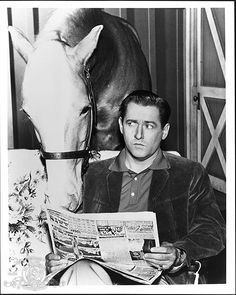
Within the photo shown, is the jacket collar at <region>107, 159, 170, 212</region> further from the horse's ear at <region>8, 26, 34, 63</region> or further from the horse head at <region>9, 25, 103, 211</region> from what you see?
the horse's ear at <region>8, 26, 34, 63</region>

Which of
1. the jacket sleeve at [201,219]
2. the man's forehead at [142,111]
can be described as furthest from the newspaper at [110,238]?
the man's forehead at [142,111]

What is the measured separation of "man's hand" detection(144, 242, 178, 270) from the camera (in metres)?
2.11

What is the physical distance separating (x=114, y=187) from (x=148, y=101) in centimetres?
37

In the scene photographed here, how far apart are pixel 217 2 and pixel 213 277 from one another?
1114mm

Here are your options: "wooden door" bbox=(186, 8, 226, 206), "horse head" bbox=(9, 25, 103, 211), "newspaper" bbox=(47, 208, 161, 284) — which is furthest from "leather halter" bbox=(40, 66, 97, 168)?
"wooden door" bbox=(186, 8, 226, 206)

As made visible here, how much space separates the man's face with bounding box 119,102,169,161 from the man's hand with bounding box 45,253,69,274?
0.52 meters

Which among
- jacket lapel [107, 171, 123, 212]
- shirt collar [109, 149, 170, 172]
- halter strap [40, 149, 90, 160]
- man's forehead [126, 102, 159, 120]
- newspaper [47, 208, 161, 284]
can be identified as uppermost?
man's forehead [126, 102, 159, 120]

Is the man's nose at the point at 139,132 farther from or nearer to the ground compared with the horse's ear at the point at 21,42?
nearer to the ground

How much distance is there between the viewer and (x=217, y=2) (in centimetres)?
210

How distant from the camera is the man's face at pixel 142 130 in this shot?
2.08 metres

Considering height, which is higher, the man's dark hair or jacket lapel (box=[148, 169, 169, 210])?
the man's dark hair

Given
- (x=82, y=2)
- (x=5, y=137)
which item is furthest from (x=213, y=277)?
(x=82, y=2)

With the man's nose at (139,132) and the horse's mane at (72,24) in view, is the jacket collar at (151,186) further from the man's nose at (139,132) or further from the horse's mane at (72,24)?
the horse's mane at (72,24)

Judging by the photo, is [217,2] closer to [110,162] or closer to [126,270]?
[110,162]
